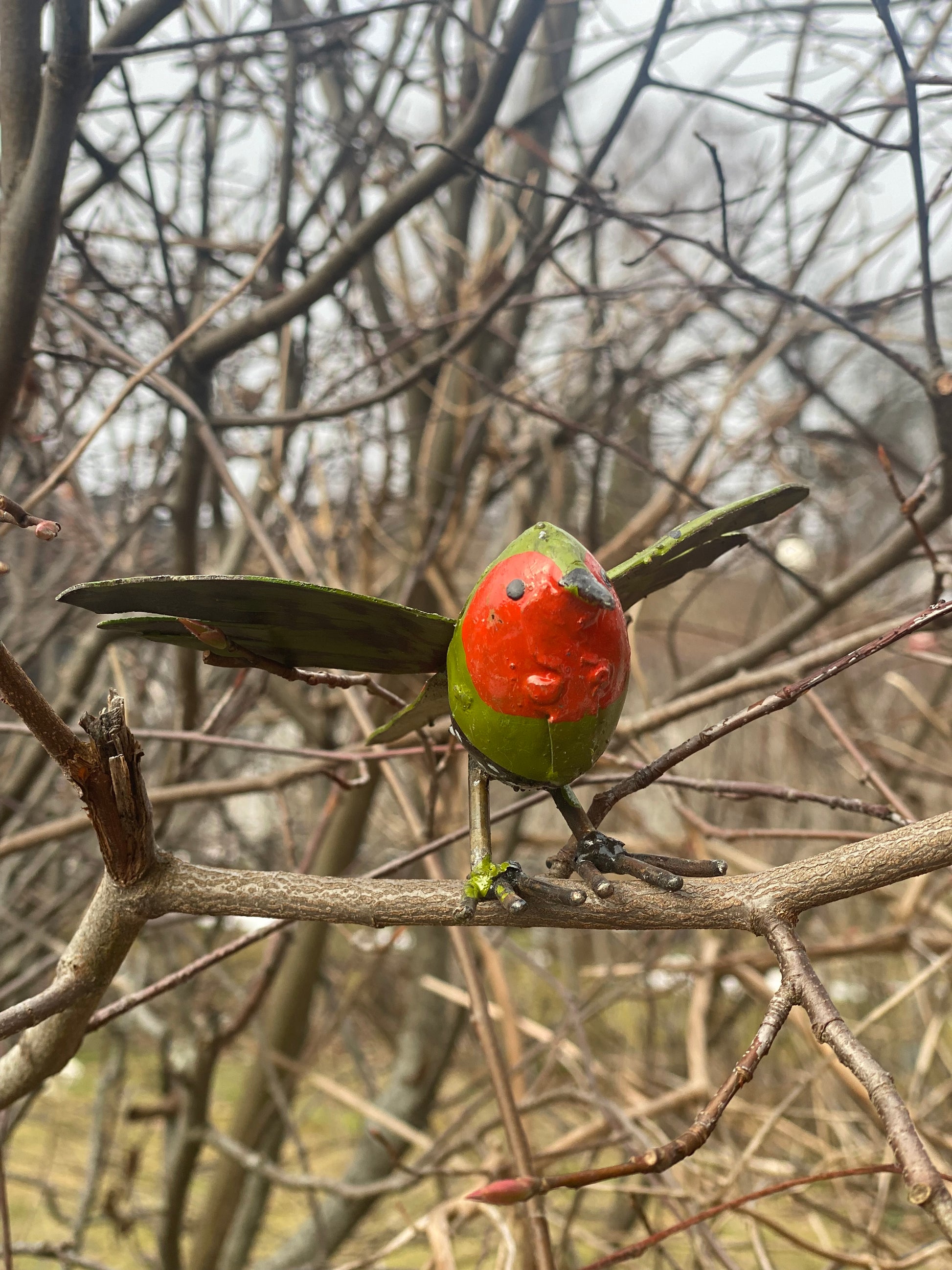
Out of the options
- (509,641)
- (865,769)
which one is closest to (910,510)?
(865,769)

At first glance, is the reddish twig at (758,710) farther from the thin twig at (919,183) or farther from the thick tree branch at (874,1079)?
the thin twig at (919,183)

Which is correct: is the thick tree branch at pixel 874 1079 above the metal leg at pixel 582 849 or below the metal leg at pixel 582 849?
below

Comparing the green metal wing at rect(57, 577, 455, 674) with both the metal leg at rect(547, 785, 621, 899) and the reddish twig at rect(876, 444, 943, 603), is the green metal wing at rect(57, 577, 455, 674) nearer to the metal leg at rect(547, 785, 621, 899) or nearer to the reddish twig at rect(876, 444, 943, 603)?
the metal leg at rect(547, 785, 621, 899)

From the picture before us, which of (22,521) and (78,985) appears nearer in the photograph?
(22,521)

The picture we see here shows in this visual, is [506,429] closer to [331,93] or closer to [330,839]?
[331,93]

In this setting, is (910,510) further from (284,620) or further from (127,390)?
(127,390)

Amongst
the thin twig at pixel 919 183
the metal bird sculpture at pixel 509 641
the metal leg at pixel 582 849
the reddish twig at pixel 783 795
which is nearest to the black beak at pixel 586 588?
the metal bird sculpture at pixel 509 641
